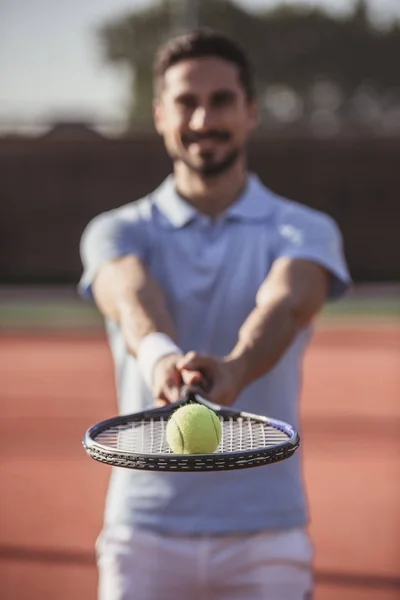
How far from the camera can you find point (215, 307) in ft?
7.77

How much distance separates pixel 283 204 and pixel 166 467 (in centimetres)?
99

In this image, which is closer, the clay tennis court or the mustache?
the mustache

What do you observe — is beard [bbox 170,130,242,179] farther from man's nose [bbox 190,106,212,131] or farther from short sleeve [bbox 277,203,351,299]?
short sleeve [bbox 277,203,351,299]

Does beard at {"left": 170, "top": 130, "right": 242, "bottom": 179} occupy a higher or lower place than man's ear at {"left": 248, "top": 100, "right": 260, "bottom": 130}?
lower

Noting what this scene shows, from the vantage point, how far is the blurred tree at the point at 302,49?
68.9ft

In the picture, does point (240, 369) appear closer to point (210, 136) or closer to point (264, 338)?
point (264, 338)

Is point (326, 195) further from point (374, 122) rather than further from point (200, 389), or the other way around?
point (200, 389)

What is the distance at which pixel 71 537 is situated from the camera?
509 centimetres

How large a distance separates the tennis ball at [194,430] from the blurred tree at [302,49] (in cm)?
1891

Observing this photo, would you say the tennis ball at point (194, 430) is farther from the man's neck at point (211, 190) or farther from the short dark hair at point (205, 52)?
the short dark hair at point (205, 52)

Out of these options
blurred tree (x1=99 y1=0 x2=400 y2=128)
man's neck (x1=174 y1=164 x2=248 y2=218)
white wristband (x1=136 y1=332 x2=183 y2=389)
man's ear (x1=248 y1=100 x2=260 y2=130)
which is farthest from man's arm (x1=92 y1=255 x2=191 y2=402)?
blurred tree (x1=99 y1=0 x2=400 y2=128)

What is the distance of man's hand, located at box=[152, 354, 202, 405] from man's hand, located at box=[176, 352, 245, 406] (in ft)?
0.07

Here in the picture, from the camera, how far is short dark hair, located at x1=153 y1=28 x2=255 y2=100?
241 centimetres

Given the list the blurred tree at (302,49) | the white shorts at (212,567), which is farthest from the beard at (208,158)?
the blurred tree at (302,49)
